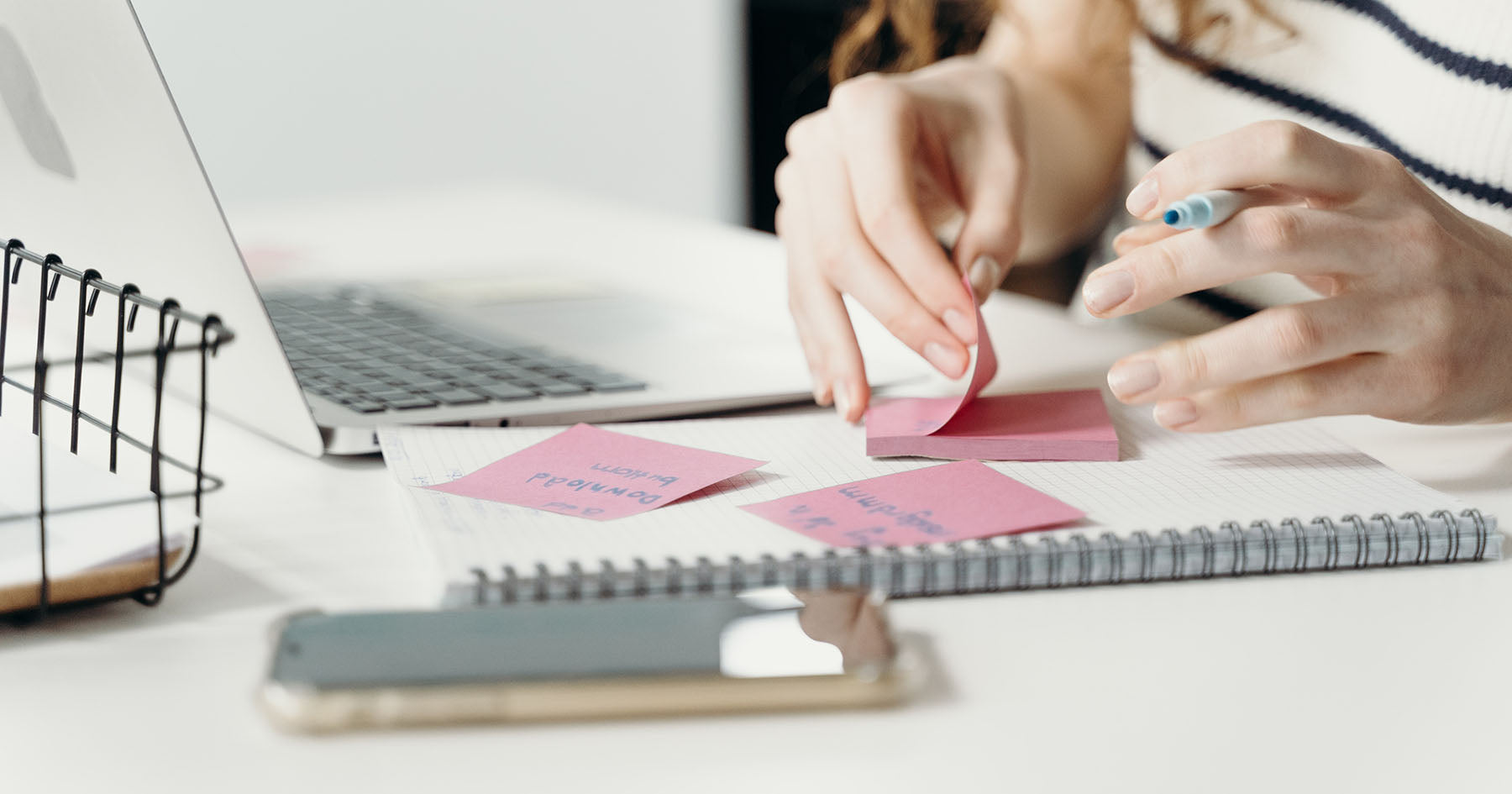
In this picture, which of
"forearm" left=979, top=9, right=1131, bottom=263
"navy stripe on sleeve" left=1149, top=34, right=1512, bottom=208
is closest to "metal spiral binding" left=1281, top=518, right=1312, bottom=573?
"navy stripe on sleeve" left=1149, top=34, right=1512, bottom=208

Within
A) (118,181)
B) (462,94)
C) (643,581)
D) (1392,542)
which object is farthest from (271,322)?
(462,94)

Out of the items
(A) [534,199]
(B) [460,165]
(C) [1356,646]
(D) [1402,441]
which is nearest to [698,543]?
(C) [1356,646]

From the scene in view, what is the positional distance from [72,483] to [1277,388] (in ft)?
1.47

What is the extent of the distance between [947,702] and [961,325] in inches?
11.8

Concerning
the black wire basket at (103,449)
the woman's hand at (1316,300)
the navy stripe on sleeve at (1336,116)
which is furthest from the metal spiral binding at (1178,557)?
the navy stripe on sleeve at (1336,116)

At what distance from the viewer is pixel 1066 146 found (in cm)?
106

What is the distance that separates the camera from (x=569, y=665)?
12.5 inches

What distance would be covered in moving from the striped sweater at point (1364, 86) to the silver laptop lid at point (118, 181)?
64 cm

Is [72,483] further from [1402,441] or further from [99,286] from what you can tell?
[1402,441]

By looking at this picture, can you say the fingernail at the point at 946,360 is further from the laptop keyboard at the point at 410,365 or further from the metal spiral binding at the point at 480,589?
the metal spiral binding at the point at 480,589

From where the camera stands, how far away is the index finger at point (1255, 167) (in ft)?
1.60

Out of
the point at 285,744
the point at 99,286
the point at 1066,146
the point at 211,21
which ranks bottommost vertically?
the point at 285,744

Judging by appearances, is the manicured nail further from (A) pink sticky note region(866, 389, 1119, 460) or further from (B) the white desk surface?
(B) the white desk surface

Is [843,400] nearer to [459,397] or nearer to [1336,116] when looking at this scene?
[459,397]
